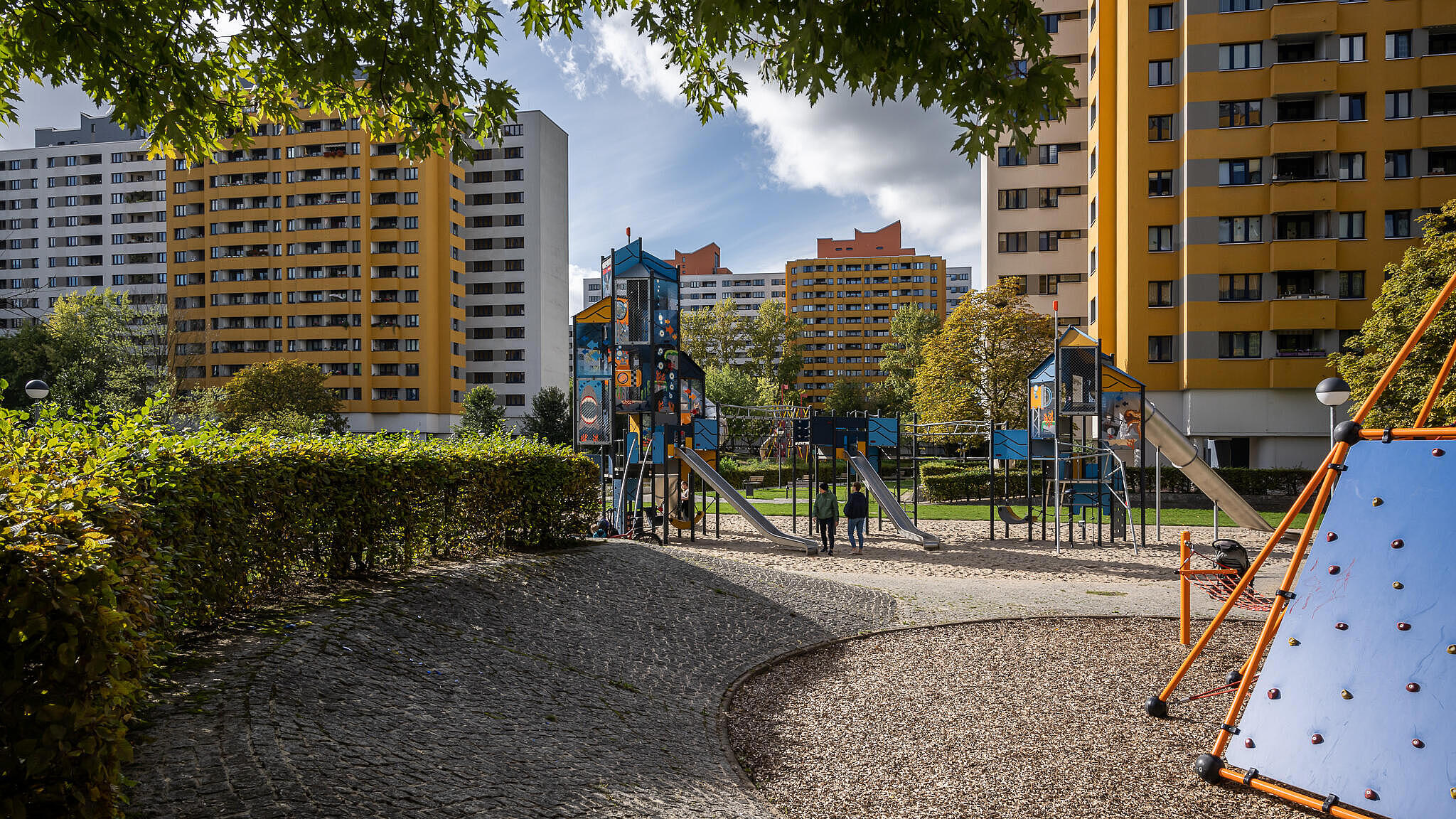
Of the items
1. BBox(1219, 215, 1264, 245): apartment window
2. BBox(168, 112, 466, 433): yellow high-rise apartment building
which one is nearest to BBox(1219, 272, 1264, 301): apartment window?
BBox(1219, 215, 1264, 245): apartment window

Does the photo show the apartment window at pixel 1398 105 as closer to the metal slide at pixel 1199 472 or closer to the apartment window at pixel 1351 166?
the apartment window at pixel 1351 166

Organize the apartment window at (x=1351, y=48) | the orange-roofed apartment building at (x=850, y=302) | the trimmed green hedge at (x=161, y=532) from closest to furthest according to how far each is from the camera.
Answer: the trimmed green hedge at (x=161, y=532) < the apartment window at (x=1351, y=48) < the orange-roofed apartment building at (x=850, y=302)

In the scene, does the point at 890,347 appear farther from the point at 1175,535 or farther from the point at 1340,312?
the point at 1175,535

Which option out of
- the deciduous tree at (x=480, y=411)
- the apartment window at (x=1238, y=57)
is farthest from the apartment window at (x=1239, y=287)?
the deciduous tree at (x=480, y=411)

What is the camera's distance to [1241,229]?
35.0 metres

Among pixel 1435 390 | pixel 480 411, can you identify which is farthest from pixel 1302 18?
pixel 480 411

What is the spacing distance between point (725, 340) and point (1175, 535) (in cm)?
6491

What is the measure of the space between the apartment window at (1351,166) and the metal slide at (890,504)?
91.9 ft

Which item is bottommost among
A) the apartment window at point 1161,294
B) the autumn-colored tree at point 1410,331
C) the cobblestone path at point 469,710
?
the cobblestone path at point 469,710

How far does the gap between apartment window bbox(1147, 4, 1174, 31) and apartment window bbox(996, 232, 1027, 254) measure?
13101 mm

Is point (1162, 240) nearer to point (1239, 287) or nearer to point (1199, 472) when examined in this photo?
point (1239, 287)

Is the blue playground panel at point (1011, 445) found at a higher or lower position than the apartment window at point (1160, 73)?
lower

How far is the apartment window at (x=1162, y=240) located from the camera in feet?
119

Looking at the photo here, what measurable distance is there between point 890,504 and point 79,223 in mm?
97312
